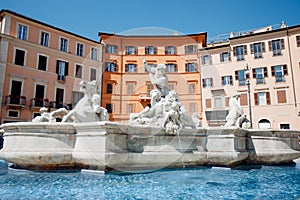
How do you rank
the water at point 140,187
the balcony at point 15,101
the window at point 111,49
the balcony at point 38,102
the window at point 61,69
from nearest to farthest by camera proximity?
1. the water at point 140,187
2. the window at point 111,49
3. the balcony at point 15,101
4. the balcony at point 38,102
5. the window at point 61,69

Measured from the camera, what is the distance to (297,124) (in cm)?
2447

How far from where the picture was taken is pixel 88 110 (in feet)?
20.6

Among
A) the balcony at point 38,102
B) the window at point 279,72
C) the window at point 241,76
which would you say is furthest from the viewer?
the window at point 241,76

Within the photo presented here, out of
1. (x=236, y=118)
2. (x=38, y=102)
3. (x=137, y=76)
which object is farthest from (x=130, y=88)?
(x=38, y=102)

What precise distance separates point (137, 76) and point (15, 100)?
17.3 metres

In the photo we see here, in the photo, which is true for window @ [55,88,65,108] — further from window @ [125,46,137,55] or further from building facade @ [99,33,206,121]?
window @ [125,46,137,55]

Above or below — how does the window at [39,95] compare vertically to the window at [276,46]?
below

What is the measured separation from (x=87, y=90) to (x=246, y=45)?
1031 inches

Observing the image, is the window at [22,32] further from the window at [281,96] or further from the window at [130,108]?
the window at [281,96]

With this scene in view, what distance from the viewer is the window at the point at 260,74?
27188mm

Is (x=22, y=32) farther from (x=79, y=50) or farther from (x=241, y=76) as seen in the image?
(x=241, y=76)

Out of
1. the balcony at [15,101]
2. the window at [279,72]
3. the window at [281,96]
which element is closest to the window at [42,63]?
Answer: the balcony at [15,101]

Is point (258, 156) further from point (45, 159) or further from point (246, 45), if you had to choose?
point (246, 45)

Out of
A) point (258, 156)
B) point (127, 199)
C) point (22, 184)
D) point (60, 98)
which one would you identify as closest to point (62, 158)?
point (22, 184)
